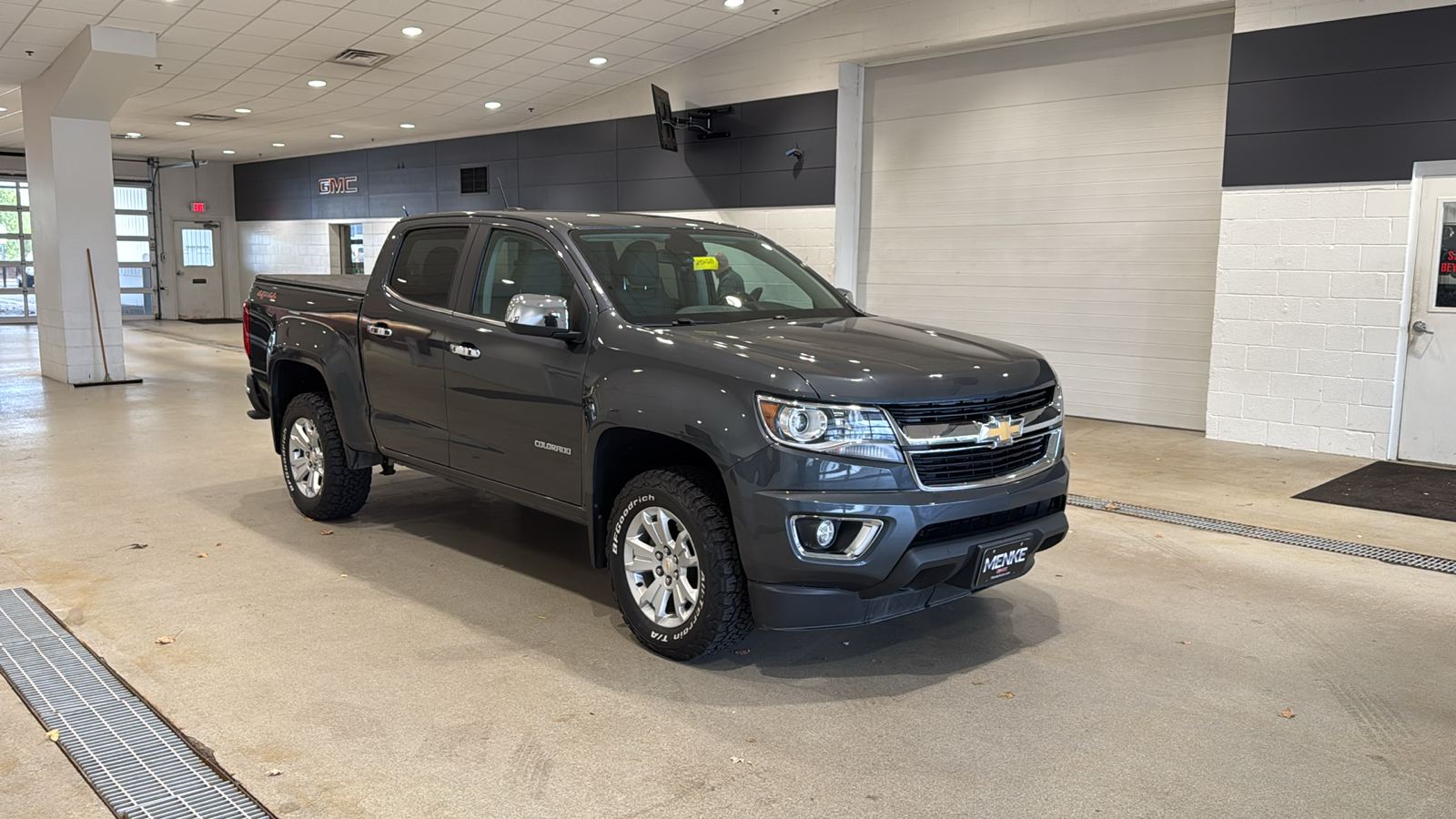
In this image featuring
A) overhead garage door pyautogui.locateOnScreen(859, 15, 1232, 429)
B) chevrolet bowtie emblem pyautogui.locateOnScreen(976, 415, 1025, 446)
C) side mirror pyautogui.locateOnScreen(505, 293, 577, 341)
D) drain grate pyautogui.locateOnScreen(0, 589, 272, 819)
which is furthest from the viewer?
overhead garage door pyautogui.locateOnScreen(859, 15, 1232, 429)

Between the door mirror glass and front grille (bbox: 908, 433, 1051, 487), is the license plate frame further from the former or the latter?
the door mirror glass

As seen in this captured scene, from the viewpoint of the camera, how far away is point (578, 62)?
12.4 meters

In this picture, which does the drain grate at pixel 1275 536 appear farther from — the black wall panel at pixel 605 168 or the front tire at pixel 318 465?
the black wall panel at pixel 605 168

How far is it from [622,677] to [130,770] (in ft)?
4.75

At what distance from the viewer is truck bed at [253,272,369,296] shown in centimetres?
531

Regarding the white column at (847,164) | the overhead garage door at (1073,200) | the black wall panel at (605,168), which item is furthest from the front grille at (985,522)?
the black wall panel at (605,168)

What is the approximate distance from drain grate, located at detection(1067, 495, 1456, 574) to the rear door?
3812 mm

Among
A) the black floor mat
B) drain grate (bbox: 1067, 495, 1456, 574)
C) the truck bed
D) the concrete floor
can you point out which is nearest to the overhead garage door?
the black floor mat

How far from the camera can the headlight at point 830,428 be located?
326 cm

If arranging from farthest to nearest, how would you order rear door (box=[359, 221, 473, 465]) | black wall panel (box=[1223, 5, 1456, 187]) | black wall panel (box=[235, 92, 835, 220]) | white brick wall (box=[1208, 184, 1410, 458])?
black wall panel (box=[235, 92, 835, 220]), white brick wall (box=[1208, 184, 1410, 458]), black wall panel (box=[1223, 5, 1456, 187]), rear door (box=[359, 221, 473, 465])

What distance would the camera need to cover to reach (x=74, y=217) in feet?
36.5

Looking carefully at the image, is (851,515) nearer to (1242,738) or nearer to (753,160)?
(1242,738)

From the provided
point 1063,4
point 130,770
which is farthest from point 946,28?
point 130,770

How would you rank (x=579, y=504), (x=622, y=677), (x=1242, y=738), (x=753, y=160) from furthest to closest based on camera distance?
1. (x=753, y=160)
2. (x=579, y=504)
3. (x=622, y=677)
4. (x=1242, y=738)
